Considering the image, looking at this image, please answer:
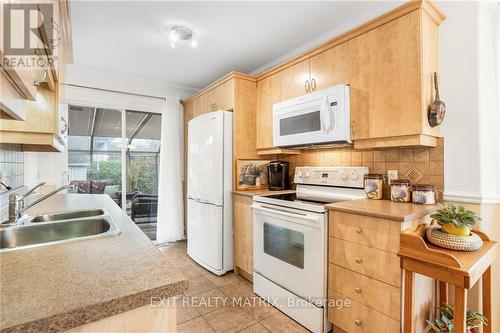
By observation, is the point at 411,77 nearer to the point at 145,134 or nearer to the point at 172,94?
the point at 172,94

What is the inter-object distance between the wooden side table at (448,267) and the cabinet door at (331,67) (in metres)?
1.25

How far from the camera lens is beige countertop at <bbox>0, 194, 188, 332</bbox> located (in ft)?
1.68

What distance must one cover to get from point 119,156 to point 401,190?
11.7 ft

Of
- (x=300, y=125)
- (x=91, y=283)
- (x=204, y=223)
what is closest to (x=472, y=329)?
(x=300, y=125)

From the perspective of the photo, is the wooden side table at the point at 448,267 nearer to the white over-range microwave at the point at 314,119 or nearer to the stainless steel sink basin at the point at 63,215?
the white over-range microwave at the point at 314,119

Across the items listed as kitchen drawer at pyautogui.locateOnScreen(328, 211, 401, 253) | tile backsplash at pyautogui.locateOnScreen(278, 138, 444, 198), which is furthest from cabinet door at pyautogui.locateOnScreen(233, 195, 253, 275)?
kitchen drawer at pyautogui.locateOnScreen(328, 211, 401, 253)

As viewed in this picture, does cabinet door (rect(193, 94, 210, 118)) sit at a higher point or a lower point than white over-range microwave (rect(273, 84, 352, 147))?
higher

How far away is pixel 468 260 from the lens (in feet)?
3.95

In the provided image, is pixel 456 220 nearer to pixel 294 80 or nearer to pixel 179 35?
pixel 294 80

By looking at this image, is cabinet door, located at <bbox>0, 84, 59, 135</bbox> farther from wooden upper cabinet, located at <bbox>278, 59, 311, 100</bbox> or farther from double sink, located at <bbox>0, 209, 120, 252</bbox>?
wooden upper cabinet, located at <bbox>278, 59, 311, 100</bbox>

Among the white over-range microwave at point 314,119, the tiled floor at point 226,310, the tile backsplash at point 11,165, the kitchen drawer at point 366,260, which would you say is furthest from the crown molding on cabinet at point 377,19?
the tile backsplash at point 11,165

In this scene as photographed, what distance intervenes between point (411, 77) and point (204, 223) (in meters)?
2.36

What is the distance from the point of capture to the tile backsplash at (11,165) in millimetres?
1754

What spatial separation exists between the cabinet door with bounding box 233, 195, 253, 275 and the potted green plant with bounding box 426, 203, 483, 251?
152 cm
